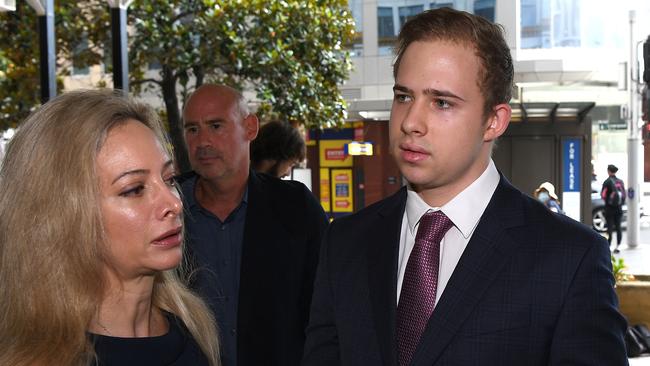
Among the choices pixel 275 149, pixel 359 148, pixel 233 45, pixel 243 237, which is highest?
pixel 233 45

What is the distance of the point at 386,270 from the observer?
201 cm

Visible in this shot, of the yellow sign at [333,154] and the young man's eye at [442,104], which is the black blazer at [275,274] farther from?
the yellow sign at [333,154]

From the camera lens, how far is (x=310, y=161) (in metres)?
22.2

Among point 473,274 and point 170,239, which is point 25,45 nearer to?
point 170,239

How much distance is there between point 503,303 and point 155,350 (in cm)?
83

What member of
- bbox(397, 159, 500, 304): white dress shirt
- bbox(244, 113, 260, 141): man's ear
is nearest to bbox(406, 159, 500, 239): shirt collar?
bbox(397, 159, 500, 304): white dress shirt

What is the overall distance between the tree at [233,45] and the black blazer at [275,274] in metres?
5.48

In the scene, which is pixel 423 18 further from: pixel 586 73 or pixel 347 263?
pixel 586 73

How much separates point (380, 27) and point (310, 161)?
440 centimetres

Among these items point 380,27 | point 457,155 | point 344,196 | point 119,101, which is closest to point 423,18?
point 457,155

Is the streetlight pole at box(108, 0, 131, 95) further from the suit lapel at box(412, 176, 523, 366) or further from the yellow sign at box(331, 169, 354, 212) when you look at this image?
the yellow sign at box(331, 169, 354, 212)

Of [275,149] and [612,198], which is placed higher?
[275,149]

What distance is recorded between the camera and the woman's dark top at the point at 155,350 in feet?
5.94

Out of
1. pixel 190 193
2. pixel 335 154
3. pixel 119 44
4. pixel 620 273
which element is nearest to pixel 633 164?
pixel 335 154
